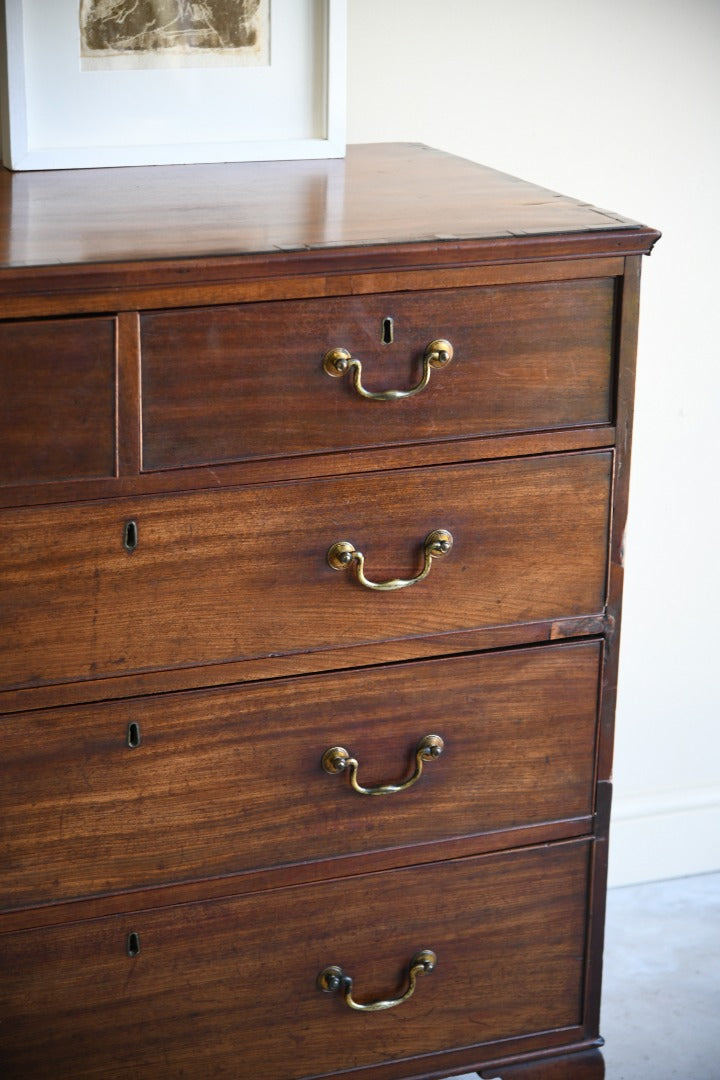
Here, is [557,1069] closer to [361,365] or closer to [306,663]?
[306,663]

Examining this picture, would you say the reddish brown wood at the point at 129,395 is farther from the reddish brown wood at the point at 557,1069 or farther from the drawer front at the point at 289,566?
the reddish brown wood at the point at 557,1069

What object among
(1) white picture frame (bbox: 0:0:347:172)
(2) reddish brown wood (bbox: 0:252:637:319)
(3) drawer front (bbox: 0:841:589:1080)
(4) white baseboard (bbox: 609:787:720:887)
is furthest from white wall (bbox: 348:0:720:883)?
(3) drawer front (bbox: 0:841:589:1080)

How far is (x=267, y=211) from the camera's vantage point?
141 centimetres

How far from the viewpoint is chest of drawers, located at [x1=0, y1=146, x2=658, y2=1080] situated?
1265 mm

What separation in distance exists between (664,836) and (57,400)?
57.9 inches

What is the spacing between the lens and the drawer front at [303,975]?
1.41 m

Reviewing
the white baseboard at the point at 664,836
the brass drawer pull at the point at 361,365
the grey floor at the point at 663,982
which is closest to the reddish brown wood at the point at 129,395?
the brass drawer pull at the point at 361,365

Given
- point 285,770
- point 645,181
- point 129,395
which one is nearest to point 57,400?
point 129,395

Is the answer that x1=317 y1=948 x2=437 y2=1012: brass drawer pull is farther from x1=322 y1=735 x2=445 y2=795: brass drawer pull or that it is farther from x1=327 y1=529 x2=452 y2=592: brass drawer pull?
x1=327 y1=529 x2=452 y2=592: brass drawer pull

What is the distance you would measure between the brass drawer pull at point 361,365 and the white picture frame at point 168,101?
488 millimetres

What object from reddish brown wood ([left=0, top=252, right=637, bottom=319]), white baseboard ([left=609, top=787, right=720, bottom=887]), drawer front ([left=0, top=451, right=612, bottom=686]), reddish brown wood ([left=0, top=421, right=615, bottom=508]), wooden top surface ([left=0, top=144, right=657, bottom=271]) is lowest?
white baseboard ([left=609, top=787, right=720, bottom=887])

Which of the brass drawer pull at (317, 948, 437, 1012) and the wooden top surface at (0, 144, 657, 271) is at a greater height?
the wooden top surface at (0, 144, 657, 271)

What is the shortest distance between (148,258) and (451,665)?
53cm

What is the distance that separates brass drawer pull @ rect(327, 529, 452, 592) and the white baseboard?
1.05 meters
